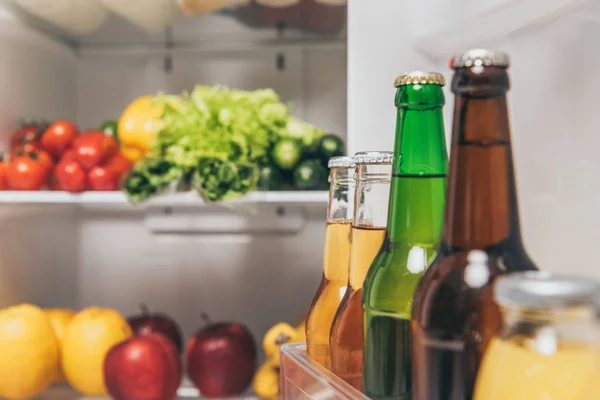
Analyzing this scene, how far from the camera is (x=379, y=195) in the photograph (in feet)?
1.37

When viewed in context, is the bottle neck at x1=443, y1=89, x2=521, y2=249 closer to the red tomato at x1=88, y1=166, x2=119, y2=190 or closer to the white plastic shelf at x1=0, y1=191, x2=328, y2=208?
the white plastic shelf at x1=0, y1=191, x2=328, y2=208

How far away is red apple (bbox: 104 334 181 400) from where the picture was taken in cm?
107

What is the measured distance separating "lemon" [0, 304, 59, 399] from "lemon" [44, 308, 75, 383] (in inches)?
1.5

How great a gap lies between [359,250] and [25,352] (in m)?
0.92

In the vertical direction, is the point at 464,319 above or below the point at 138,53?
below

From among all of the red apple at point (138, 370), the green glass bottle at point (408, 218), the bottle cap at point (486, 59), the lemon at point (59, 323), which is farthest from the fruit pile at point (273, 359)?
the bottle cap at point (486, 59)

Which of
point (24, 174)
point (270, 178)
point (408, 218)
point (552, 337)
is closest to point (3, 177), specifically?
point (24, 174)

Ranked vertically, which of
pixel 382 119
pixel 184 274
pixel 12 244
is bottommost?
pixel 184 274

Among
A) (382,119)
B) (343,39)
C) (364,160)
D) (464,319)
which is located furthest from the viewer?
(343,39)

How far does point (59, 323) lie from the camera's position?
4.01 feet

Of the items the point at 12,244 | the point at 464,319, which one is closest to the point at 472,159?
the point at 464,319

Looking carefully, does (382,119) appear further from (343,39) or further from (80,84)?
(80,84)

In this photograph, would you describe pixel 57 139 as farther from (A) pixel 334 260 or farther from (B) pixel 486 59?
(B) pixel 486 59

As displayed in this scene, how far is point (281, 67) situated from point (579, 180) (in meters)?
1.18
